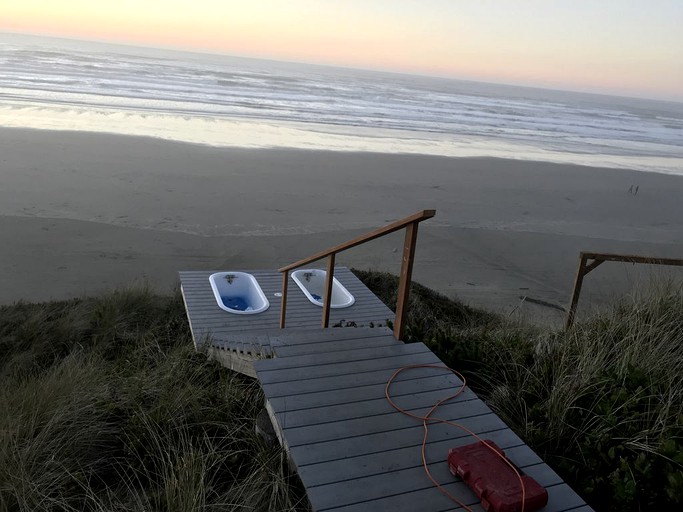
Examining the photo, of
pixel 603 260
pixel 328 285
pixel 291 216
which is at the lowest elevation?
pixel 291 216

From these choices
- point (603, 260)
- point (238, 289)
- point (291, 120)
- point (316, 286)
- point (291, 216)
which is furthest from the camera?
point (291, 120)

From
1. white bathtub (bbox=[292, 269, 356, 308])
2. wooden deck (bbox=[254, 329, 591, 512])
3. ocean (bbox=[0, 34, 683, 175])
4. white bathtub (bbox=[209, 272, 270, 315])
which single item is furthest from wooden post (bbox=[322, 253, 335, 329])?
ocean (bbox=[0, 34, 683, 175])

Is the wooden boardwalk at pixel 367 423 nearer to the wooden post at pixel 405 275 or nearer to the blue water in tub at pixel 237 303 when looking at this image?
the wooden post at pixel 405 275

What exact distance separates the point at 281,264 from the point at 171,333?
3.44 metres

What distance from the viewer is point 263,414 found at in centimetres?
361

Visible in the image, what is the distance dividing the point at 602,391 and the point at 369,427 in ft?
5.15

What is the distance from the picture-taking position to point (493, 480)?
9.09 feet

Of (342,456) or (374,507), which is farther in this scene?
(342,456)

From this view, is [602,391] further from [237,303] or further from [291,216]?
[291,216]

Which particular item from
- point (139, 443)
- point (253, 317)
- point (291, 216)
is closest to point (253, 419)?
point (139, 443)

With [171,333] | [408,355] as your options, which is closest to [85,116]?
[171,333]

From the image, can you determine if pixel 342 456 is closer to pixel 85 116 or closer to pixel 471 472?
pixel 471 472

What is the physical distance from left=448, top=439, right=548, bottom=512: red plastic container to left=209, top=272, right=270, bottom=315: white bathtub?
16.4 feet

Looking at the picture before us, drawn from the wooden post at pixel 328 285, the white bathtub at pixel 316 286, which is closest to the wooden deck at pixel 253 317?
the white bathtub at pixel 316 286
